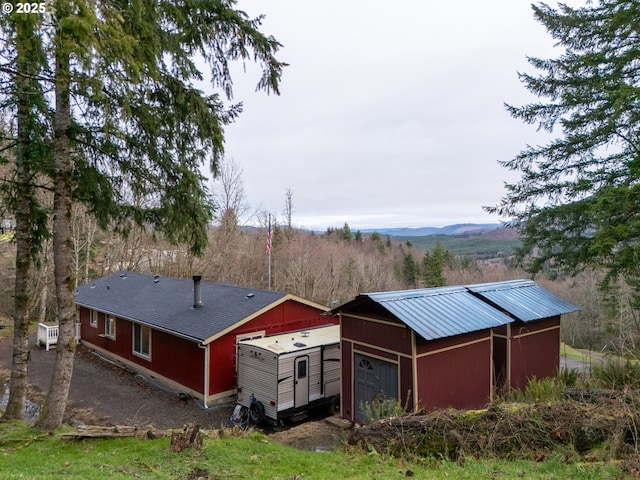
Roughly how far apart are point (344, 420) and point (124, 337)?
9720 mm

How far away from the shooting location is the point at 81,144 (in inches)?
272

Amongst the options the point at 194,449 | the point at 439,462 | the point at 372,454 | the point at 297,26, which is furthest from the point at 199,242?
the point at 297,26

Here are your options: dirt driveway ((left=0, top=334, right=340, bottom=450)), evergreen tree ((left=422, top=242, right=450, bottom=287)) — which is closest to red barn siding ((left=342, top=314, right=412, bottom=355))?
dirt driveway ((left=0, top=334, right=340, bottom=450))

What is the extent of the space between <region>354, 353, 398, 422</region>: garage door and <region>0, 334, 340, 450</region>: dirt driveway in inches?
36.9

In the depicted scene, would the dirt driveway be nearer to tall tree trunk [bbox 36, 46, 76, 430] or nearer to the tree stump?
tall tree trunk [bbox 36, 46, 76, 430]

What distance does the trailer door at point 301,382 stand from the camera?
10023 millimetres

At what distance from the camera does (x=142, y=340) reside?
46.6ft

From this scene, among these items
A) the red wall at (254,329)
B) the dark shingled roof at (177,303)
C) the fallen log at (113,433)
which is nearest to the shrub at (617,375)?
the red wall at (254,329)

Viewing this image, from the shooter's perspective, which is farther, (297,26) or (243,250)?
(243,250)

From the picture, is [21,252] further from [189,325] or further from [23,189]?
[189,325]

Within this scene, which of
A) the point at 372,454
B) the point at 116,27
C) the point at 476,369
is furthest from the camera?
the point at 476,369

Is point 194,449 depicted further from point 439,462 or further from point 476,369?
point 476,369

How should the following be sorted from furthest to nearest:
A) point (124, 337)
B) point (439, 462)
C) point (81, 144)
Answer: point (124, 337) → point (81, 144) → point (439, 462)

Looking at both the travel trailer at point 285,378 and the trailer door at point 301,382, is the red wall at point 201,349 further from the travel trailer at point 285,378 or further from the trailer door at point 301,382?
the trailer door at point 301,382
